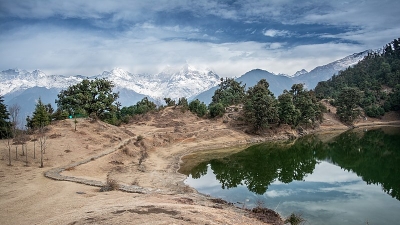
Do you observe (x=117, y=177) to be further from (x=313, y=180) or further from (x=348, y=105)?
(x=348, y=105)

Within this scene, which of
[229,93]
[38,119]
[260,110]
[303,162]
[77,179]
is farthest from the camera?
[229,93]

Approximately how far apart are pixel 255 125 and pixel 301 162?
22344mm

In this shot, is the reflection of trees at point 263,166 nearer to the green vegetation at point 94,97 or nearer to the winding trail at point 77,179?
the winding trail at point 77,179

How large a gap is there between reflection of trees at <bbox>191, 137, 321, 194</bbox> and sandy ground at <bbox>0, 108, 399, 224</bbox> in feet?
19.7

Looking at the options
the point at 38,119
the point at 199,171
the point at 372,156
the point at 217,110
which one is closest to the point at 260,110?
the point at 217,110

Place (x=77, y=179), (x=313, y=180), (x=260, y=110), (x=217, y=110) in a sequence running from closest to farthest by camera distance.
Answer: (x=77, y=179) → (x=313, y=180) → (x=260, y=110) → (x=217, y=110)

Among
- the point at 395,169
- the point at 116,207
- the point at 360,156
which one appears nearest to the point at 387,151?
the point at 360,156

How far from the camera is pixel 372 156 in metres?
47.8

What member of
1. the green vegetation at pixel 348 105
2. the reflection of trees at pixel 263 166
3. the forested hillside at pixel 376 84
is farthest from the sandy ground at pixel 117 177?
the forested hillside at pixel 376 84

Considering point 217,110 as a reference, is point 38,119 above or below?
below

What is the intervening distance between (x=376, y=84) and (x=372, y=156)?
68.3 metres

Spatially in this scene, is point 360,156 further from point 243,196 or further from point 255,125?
point 243,196

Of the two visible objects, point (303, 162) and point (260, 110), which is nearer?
point (303, 162)

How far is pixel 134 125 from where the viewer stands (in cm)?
6856
